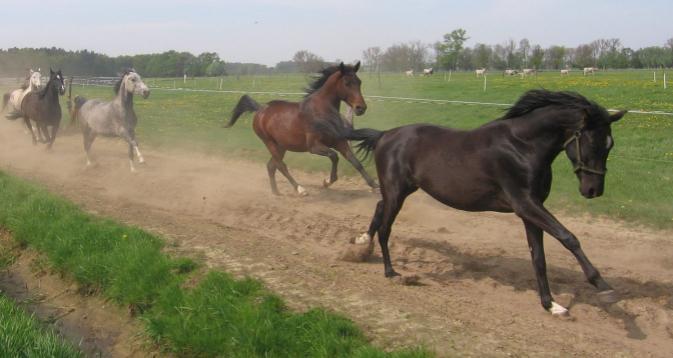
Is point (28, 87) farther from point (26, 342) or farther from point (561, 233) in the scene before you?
point (561, 233)

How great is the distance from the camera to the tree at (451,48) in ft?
217

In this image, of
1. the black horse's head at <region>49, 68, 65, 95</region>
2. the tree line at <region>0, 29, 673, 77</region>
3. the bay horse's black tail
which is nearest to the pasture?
the bay horse's black tail

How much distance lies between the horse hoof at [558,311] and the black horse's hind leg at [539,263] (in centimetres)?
6

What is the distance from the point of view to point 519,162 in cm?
548

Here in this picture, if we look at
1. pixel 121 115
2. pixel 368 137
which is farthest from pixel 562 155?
pixel 121 115

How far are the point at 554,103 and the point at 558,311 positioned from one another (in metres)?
1.77

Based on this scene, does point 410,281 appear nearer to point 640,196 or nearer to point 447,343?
point 447,343

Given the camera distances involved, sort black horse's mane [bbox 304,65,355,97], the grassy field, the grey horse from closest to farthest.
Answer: the grassy field
black horse's mane [bbox 304,65,355,97]
the grey horse

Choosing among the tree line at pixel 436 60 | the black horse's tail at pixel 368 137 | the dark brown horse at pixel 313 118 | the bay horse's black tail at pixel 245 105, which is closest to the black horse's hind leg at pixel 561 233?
the black horse's tail at pixel 368 137

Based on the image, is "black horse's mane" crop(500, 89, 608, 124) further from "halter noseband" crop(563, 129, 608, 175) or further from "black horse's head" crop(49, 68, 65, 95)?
"black horse's head" crop(49, 68, 65, 95)

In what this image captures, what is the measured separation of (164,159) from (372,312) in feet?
35.5

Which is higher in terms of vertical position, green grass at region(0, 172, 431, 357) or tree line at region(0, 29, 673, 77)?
tree line at region(0, 29, 673, 77)

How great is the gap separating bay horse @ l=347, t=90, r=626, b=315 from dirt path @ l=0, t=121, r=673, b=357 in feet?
1.45

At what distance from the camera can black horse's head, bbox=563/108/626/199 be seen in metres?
5.04
